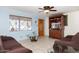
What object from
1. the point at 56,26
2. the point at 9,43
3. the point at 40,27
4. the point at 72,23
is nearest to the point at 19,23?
the point at 40,27

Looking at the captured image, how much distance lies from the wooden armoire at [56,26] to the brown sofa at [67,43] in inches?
3.4

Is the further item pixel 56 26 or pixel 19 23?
pixel 56 26

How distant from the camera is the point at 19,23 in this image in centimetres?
136

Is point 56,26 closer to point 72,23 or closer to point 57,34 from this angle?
point 57,34

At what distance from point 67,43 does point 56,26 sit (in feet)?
1.03

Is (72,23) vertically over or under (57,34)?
over

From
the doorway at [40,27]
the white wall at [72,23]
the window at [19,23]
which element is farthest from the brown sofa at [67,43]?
the window at [19,23]

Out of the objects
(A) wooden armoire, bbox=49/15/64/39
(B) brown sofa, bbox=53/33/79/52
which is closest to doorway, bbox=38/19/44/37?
(A) wooden armoire, bbox=49/15/64/39

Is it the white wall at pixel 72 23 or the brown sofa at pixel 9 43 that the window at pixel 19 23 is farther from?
the white wall at pixel 72 23
